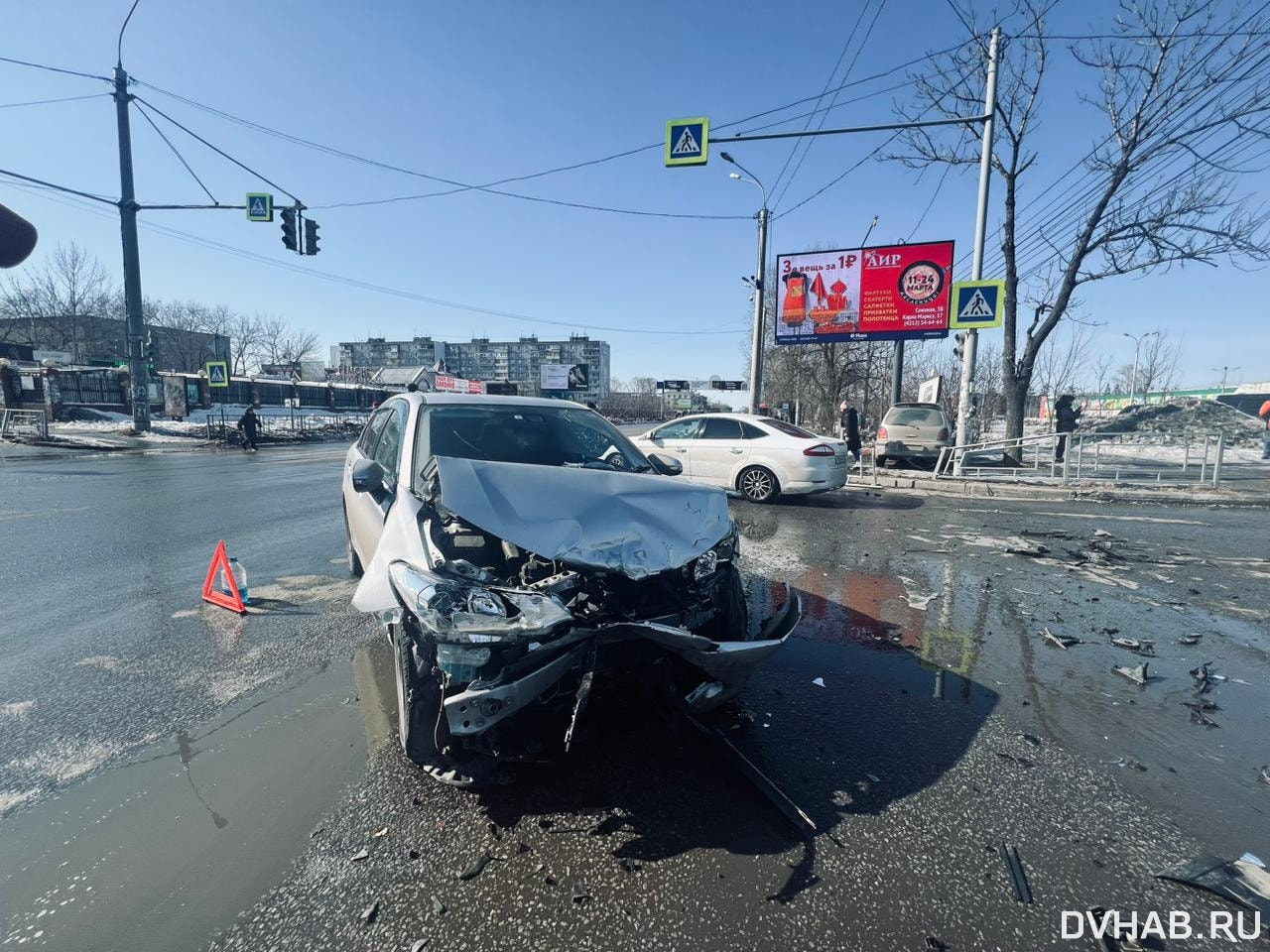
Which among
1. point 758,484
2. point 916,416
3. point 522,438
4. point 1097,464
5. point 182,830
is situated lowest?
point 182,830

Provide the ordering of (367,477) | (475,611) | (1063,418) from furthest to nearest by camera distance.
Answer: (1063,418), (367,477), (475,611)

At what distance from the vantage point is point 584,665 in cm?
231

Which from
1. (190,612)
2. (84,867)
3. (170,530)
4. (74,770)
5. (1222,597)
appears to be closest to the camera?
(84,867)

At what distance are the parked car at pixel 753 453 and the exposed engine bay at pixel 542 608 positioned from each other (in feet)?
23.2

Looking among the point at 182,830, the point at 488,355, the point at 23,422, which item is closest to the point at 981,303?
the point at 182,830

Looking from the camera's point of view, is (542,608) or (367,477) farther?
(367,477)

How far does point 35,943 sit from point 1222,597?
7864 millimetres

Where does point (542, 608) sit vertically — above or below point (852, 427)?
below

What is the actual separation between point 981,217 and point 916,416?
5365 millimetres

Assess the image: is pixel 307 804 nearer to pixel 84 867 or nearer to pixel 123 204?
pixel 84 867

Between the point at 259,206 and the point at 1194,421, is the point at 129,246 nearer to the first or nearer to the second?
the point at 259,206

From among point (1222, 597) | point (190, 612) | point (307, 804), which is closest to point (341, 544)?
point (190, 612)

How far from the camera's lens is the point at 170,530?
24.6ft

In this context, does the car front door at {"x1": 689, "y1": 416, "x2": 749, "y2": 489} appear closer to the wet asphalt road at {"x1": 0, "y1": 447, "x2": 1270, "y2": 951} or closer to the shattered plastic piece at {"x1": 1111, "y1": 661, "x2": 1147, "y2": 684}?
the wet asphalt road at {"x1": 0, "y1": 447, "x2": 1270, "y2": 951}
